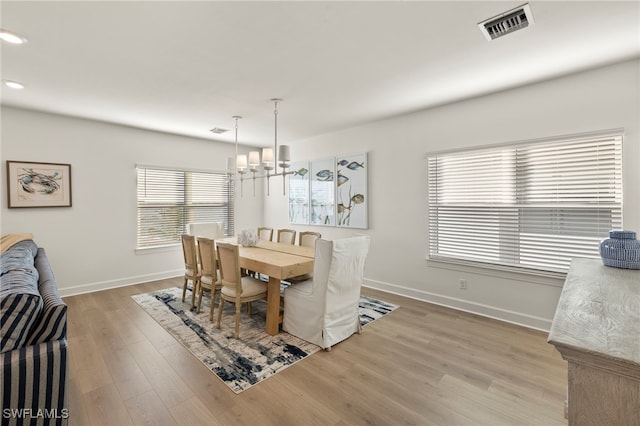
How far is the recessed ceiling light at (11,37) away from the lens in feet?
6.93

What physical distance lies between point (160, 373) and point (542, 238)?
3.82 m

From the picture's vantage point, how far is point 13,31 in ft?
6.91

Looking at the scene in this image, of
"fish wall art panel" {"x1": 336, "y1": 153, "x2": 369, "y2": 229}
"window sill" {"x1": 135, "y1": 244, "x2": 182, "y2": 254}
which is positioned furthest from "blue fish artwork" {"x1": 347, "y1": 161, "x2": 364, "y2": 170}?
"window sill" {"x1": 135, "y1": 244, "x2": 182, "y2": 254}

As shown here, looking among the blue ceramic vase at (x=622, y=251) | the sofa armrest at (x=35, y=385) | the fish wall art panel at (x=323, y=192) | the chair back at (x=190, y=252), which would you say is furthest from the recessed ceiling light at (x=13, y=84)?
the blue ceramic vase at (x=622, y=251)

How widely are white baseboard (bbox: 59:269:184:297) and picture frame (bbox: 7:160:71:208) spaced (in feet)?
3.98

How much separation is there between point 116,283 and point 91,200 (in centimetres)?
133

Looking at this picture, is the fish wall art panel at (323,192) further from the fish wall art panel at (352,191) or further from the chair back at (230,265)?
the chair back at (230,265)

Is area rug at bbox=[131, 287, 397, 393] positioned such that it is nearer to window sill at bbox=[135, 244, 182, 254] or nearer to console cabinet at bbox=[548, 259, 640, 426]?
window sill at bbox=[135, 244, 182, 254]

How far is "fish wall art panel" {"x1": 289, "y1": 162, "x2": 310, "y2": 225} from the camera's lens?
5574mm

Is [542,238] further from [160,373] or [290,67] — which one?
[160,373]

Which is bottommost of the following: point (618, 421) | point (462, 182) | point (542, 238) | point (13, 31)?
point (618, 421)

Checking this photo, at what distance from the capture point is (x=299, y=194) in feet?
18.9

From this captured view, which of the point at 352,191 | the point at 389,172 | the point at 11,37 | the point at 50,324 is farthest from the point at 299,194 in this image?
the point at 50,324

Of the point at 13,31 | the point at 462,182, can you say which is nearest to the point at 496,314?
the point at 462,182
